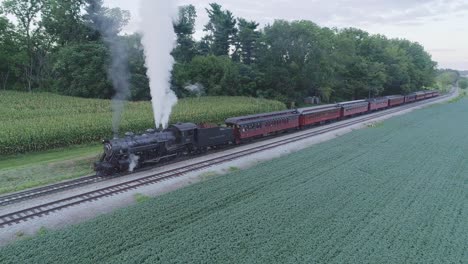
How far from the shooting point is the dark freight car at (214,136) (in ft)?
76.4

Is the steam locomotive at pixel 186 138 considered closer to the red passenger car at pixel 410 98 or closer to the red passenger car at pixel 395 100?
the red passenger car at pixel 395 100

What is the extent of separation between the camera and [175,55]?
6412 cm

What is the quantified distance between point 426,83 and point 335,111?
3061 inches

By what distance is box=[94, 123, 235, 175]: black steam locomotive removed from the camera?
18031 millimetres

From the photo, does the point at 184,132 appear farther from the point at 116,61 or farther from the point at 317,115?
the point at 116,61

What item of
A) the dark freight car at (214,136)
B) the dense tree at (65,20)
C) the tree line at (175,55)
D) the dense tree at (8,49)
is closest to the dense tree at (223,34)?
the tree line at (175,55)

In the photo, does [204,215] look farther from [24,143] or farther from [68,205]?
[24,143]

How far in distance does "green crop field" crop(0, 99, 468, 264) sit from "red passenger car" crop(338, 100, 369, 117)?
82.5 ft

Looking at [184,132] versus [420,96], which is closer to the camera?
[184,132]

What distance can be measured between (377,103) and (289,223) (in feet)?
157

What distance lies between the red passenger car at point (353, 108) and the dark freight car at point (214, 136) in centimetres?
2304

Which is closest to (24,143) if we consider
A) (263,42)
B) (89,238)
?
Result: (89,238)

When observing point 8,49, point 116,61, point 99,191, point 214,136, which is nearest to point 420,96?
point 116,61

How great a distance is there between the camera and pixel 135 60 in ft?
161
